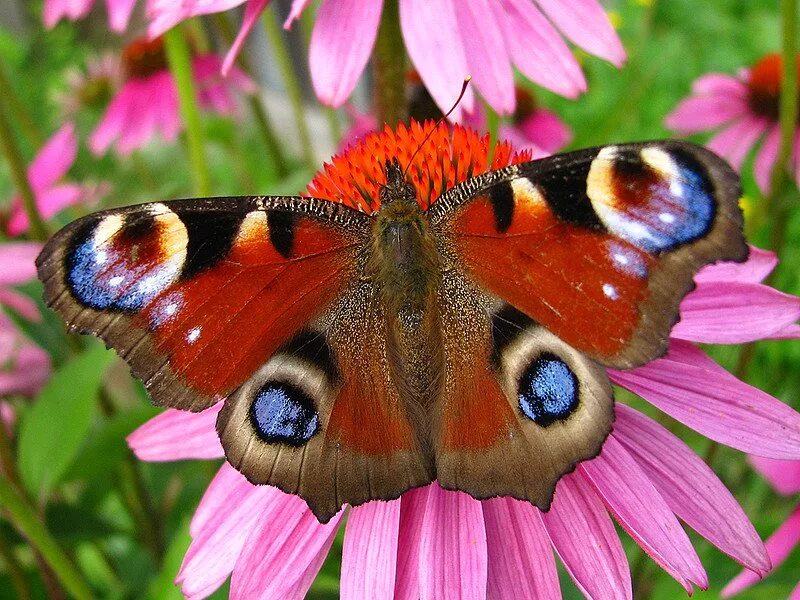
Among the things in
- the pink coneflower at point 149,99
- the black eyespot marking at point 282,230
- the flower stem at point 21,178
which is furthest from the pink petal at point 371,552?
the pink coneflower at point 149,99

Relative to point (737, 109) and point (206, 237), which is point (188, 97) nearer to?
point (206, 237)

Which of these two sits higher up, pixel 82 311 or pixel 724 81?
pixel 82 311

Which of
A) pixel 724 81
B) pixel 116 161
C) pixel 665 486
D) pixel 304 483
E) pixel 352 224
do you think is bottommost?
pixel 116 161

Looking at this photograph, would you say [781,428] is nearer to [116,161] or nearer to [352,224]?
[352,224]

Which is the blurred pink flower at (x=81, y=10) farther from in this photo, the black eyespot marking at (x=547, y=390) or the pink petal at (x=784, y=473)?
the pink petal at (x=784, y=473)

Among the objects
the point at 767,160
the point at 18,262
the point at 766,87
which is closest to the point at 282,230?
the point at 18,262

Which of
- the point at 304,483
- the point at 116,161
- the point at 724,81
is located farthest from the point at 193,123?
the point at 116,161
